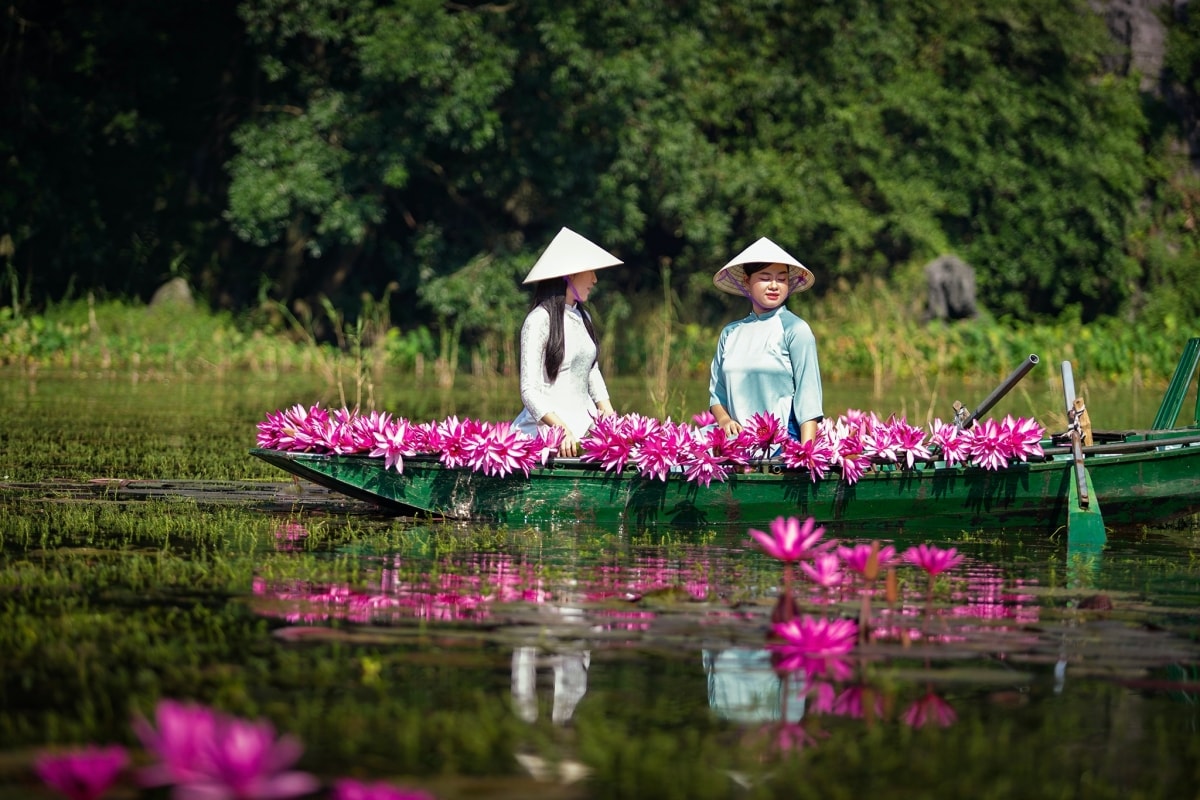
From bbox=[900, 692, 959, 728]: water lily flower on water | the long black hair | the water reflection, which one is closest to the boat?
the long black hair

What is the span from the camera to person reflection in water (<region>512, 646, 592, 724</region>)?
3961mm

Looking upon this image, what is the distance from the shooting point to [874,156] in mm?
27328

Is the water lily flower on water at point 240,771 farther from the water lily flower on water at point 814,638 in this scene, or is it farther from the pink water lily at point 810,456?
the pink water lily at point 810,456

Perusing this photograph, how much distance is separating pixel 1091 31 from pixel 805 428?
22.8 metres

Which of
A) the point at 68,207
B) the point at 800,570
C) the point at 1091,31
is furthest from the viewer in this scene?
the point at 1091,31

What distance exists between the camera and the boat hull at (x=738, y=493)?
7473 millimetres

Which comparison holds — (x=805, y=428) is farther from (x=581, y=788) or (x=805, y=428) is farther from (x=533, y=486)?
(x=581, y=788)

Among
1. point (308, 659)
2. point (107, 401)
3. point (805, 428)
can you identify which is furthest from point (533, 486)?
point (107, 401)

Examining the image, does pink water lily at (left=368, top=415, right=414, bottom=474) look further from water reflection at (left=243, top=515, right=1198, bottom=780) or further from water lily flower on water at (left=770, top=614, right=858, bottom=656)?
water lily flower on water at (left=770, top=614, right=858, bottom=656)

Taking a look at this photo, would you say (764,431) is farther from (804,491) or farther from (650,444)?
(650,444)

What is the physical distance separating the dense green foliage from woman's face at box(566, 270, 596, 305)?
40.1 feet

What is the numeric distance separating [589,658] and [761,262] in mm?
3498

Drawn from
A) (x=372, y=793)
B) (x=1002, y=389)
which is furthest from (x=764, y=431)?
(x=372, y=793)

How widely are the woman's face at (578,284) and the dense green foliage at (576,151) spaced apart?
12.2 metres
